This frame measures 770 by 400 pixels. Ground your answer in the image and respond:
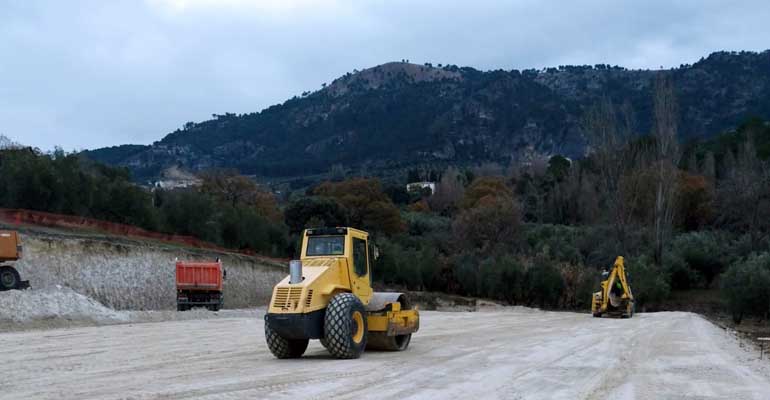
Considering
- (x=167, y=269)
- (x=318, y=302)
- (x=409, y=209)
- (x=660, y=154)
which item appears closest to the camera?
(x=318, y=302)

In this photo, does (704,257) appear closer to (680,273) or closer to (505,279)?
(680,273)

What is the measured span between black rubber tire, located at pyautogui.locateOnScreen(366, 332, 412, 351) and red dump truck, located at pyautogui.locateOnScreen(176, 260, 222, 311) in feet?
72.7

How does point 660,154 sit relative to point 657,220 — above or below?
above

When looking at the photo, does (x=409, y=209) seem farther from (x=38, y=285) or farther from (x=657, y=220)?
(x=38, y=285)

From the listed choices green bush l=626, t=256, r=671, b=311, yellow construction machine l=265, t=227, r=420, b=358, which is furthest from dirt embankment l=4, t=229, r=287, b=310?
yellow construction machine l=265, t=227, r=420, b=358

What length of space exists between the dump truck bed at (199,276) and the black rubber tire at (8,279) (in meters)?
7.97

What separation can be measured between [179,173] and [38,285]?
430 ft

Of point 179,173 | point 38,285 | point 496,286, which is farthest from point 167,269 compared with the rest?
point 179,173

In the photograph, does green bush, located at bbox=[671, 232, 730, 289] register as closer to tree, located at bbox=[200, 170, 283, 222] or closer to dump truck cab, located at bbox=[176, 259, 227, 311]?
dump truck cab, located at bbox=[176, 259, 227, 311]

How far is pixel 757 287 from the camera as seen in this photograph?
4484 cm

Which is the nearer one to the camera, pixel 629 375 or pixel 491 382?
pixel 491 382

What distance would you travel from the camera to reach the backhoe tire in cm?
1648

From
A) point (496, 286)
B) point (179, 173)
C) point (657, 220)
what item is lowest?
point (496, 286)

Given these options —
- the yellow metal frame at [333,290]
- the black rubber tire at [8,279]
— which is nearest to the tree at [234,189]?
the black rubber tire at [8,279]
